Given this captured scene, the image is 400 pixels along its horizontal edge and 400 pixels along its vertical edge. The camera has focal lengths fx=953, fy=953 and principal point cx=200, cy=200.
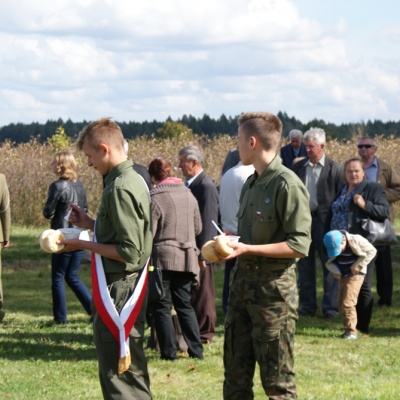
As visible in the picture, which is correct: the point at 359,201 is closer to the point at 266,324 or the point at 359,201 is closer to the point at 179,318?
the point at 179,318

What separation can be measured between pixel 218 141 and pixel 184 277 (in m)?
20.5

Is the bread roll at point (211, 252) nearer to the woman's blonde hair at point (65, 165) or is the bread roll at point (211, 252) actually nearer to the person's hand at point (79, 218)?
the person's hand at point (79, 218)

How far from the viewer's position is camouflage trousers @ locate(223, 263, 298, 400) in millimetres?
5434

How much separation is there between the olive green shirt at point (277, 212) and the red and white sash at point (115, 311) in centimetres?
73

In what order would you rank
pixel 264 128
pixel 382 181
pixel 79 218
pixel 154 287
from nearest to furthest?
pixel 264 128, pixel 79 218, pixel 154 287, pixel 382 181

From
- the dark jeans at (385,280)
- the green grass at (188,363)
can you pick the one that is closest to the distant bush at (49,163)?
the green grass at (188,363)

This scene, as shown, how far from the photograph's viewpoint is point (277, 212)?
17.8 ft

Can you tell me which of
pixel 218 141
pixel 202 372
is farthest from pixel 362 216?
pixel 218 141

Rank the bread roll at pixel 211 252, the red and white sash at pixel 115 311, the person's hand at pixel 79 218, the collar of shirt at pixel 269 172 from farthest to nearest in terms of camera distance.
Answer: the person's hand at pixel 79 218
the red and white sash at pixel 115 311
the collar of shirt at pixel 269 172
the bread roll at pixel 211 252

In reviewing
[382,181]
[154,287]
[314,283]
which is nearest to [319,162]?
[382,181]

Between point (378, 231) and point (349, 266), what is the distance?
0.67 m

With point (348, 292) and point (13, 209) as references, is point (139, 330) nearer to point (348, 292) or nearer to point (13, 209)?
point (348, 292)

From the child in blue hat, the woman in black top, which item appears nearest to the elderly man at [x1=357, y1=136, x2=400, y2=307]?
the child in blue hat

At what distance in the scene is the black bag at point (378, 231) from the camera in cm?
1035
